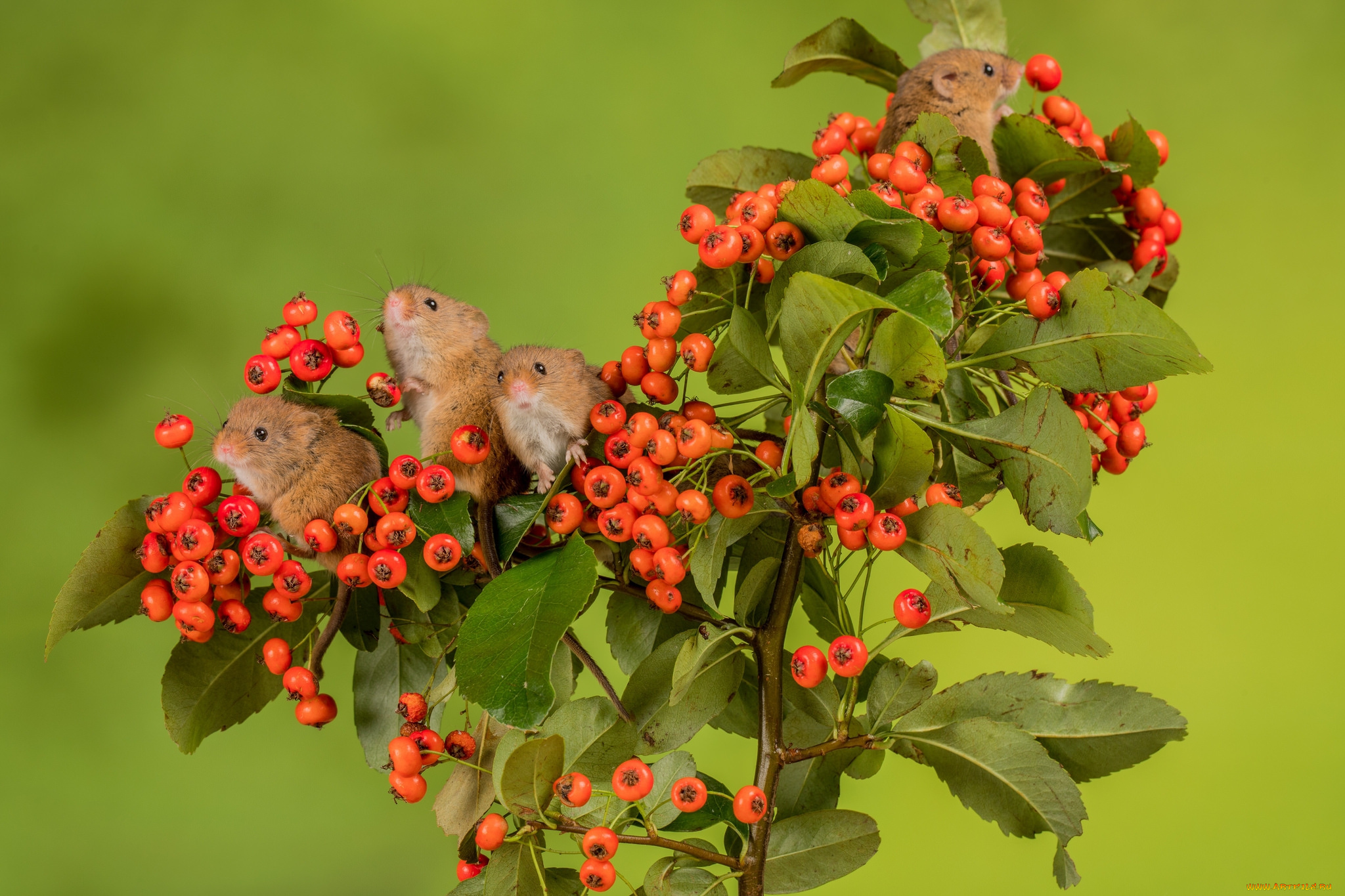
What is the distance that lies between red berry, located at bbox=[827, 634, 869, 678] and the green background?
3.29 feet

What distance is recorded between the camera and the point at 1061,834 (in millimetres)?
903

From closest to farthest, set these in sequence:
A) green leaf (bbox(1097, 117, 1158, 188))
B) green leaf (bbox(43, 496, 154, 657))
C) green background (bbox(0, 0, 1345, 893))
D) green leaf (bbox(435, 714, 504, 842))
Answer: green leaf (bbox(43, 496, 154, 657))
green leaf (bbox(435, 714, 504, 842))
green leaf (bbox(1097, 117, 1158, 188))
green background (bbox(0, 0, 1345, 893))

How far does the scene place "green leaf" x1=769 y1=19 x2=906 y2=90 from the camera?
1197mm

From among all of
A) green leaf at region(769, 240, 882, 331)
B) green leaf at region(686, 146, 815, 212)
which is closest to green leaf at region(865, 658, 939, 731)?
green leaf at region(769, 240, 882, 331)

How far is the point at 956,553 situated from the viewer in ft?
2.59

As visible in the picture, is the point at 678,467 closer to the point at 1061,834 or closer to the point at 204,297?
the point at 1061,834

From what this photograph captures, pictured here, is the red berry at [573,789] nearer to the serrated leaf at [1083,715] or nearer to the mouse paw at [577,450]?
the mouse paw at [577,450]

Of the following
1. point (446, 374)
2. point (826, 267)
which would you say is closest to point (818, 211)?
point (826, 267)

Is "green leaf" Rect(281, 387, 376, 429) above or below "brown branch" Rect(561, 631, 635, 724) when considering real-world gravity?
above

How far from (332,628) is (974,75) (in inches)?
38.2

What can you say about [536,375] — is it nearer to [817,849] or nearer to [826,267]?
[826,267]

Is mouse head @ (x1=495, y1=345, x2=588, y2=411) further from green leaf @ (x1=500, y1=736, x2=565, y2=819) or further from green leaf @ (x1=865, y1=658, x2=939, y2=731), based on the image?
green leaf @ (x1=865, y1=658, x2=939, y2=731)

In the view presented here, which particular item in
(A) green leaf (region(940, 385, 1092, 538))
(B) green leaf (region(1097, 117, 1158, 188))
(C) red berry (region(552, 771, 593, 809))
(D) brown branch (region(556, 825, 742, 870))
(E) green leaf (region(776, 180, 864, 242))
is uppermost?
(B) green leaf (region(1097, 117, 1158, 188))

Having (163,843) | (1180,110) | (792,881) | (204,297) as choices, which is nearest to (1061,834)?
(792,881)
